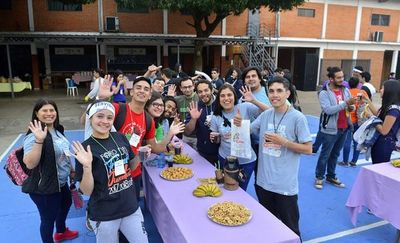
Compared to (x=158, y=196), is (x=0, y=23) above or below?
above

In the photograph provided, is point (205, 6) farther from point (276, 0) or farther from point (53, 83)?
point (53, 83)

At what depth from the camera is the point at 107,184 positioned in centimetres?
258

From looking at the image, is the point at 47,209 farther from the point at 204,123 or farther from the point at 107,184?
the point at 204,123

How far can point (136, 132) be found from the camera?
3.26m

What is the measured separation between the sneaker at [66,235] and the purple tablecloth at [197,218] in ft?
3.75

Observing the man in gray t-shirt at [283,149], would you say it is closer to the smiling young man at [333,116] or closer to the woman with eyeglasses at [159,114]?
the woman with eyeglasses at [159,114]

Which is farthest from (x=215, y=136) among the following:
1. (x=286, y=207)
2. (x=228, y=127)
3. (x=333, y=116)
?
(x=333, y=116)

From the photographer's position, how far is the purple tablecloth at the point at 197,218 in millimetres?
2275

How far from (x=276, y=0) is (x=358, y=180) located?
44.0ft

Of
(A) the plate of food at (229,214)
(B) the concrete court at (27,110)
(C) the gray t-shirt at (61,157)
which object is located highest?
(C) the gray t-shirt at (61,157)

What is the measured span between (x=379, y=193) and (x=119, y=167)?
304 cm

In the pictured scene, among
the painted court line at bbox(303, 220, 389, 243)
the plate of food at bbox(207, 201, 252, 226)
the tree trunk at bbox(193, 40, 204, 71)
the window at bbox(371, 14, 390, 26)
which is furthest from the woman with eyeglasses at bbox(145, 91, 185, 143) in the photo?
the window at bbox(371, 14, 390, 26)

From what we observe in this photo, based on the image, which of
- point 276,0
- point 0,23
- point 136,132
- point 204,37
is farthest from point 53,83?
point 136,132

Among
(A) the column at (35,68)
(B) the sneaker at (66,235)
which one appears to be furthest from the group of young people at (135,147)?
(A) the column at (35,68)
